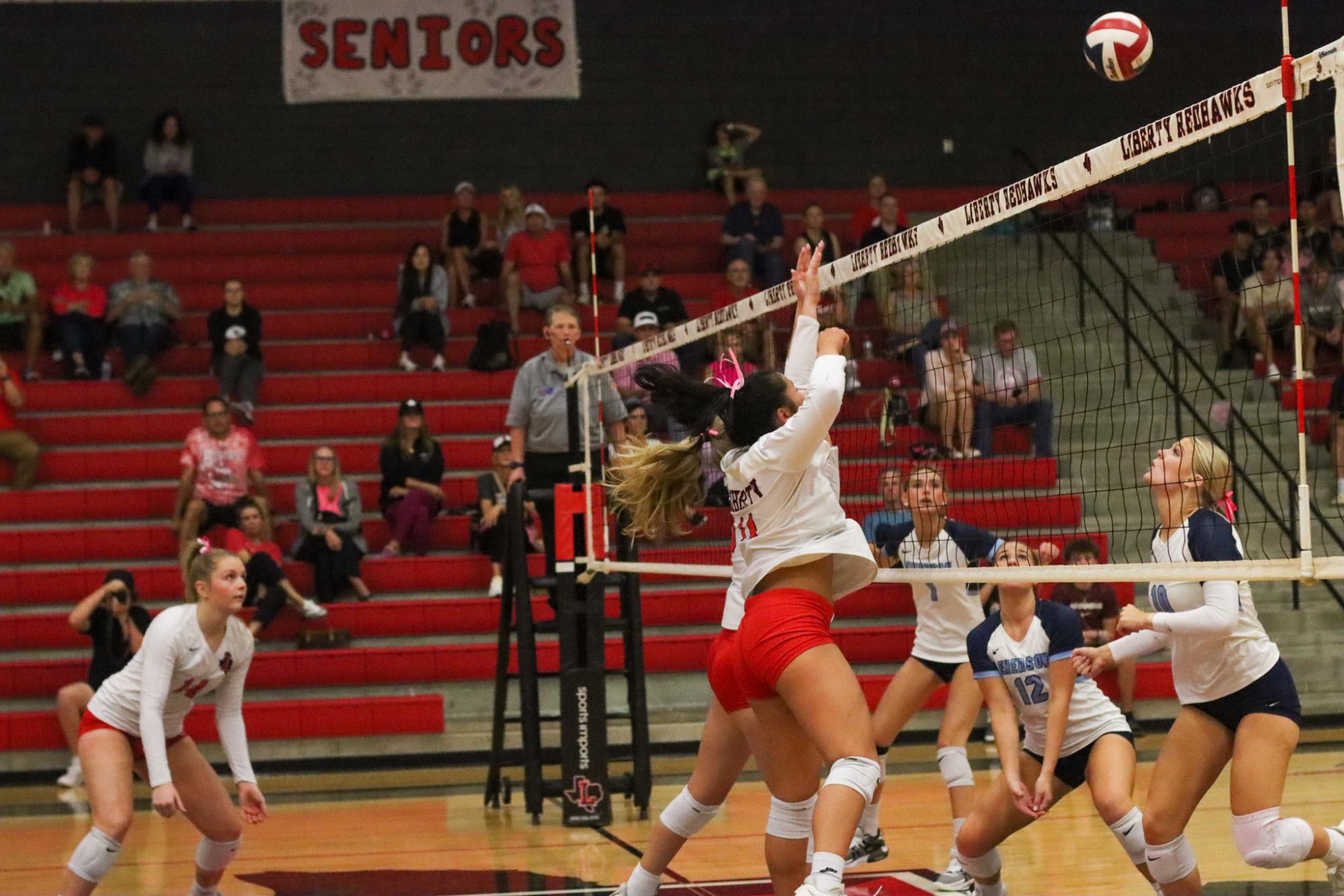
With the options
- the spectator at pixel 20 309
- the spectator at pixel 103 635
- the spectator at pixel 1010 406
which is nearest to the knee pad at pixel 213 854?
the spectator at pixel 103 635

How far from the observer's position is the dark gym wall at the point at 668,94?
18.2m

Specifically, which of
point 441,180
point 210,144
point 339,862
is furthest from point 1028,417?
point 210,144

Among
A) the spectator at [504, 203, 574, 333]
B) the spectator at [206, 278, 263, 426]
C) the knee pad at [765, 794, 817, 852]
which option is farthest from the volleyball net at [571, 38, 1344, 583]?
the spectator at [206, 278, 263, 426]

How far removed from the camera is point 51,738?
450 inches

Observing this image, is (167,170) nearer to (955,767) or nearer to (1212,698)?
(955,767)

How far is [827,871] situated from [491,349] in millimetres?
10993

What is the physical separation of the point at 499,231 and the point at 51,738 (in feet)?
23.8

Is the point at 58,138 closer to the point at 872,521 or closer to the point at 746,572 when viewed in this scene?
the point at 872,521

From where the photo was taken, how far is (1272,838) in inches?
213

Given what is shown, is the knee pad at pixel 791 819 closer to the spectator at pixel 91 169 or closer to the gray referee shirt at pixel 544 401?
the gray referee shirt at pixel 544 401

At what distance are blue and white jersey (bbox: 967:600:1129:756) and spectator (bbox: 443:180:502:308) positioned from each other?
10914 mm

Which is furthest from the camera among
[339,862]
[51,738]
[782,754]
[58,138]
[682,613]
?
[58,138]

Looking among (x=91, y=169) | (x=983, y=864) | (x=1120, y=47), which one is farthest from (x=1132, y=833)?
(x=91, y=169)

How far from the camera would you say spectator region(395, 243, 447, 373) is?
50.7ft
